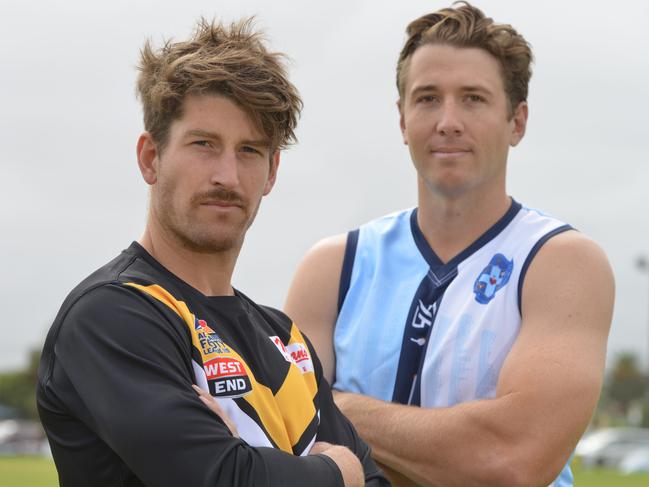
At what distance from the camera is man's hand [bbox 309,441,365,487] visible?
3.27 meters

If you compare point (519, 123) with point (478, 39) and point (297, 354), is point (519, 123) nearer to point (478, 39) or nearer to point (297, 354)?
point (478, 39)

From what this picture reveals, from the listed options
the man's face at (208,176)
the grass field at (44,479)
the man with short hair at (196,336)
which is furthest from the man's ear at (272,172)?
the grass field at (44,479)

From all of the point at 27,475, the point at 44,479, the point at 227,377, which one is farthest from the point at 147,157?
the point at 27,475

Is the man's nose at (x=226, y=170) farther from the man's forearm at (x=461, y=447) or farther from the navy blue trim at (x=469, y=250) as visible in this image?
the navy blue trim at (x=469, y=250)

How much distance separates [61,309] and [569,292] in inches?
84.6

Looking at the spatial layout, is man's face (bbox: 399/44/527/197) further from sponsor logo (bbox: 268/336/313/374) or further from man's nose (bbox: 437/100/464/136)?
sponsor logo (bbox: 268/336/313/374)

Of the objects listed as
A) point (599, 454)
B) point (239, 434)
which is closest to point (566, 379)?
point (239, 434)

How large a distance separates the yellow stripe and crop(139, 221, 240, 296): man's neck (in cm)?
20

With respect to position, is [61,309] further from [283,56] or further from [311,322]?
[311,322]

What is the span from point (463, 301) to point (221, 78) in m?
1.68

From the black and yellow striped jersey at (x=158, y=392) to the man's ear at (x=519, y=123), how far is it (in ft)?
6.41

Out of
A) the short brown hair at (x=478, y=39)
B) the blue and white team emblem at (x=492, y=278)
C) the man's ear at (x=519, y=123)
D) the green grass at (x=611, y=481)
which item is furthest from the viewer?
the green grass at (x=611, y=481)

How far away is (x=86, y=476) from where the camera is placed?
2.99 metres

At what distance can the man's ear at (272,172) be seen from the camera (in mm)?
3550
